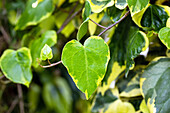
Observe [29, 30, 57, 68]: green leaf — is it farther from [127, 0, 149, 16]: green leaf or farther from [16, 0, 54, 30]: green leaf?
[127, 0, 149, 16]: green leaf

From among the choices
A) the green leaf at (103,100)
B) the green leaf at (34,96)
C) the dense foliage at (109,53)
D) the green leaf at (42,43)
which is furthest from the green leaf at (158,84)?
the green leaf at (34,96)

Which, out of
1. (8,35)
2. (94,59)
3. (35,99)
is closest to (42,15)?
(94,59)

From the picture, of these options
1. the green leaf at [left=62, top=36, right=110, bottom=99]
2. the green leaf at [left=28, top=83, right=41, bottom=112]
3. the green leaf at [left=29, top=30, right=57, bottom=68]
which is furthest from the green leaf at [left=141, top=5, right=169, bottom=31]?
the green leaf at [left=28, top=83, right=41, bottom=112]

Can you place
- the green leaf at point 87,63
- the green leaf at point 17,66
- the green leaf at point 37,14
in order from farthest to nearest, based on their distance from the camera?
the green leaf at point 37,14 < the green leaf at point 17,66 < the green leaf at point 87,63

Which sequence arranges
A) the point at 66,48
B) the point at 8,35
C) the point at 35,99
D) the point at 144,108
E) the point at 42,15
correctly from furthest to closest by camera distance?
the point at 35,99
the point at 8,35
the point at 42,15
the point at 144,108
the point at 66,48

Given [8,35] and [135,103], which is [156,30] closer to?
[135,103]

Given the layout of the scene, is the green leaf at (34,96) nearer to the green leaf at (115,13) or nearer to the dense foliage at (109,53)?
the dense foliage at (109,53)
